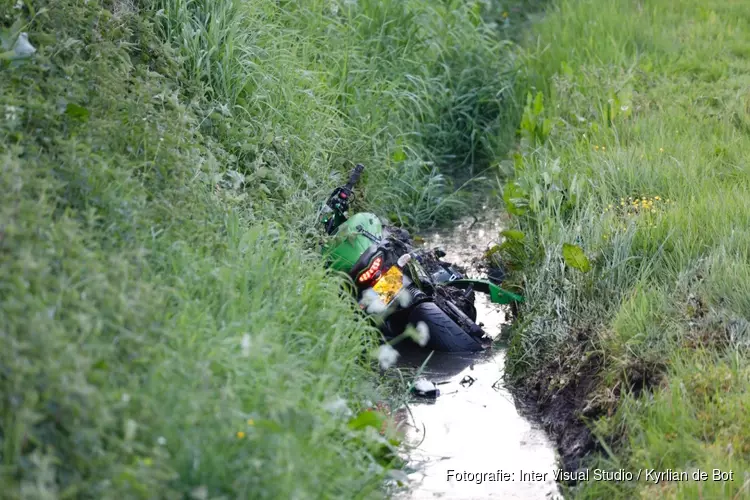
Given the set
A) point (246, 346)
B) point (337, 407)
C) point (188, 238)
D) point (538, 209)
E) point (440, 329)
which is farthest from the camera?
point (538, 209)

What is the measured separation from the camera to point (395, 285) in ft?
16.2

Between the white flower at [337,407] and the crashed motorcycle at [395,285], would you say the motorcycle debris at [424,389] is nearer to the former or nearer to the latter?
the crashed motorcycle at [395,285]

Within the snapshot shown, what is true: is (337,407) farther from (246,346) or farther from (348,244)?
(348,244)

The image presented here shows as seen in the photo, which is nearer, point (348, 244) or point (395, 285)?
point (395, 285)

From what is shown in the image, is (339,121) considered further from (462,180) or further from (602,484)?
(602,484)

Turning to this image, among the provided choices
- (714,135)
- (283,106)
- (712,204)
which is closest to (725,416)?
(712,204)

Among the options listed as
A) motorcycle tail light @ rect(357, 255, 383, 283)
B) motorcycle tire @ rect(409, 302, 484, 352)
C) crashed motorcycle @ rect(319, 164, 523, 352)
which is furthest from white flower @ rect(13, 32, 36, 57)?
motorcycle tire @ rect(409, 302, 484, 352)

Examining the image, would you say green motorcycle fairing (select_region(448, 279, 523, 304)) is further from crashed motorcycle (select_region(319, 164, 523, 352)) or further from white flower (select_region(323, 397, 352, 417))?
white flower (select_region(323, 397, 352, 417))

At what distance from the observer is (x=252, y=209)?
483 centimetres

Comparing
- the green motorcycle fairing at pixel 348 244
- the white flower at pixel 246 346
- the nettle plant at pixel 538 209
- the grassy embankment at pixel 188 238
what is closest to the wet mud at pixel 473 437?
the grassy embankment at pixel 188 238

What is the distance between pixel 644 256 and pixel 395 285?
1260 millimetres

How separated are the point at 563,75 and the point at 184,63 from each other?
3.19 meters

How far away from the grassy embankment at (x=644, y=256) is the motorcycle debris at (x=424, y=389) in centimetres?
46

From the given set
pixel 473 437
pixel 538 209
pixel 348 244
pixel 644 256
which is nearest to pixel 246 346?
pixel 473 437
